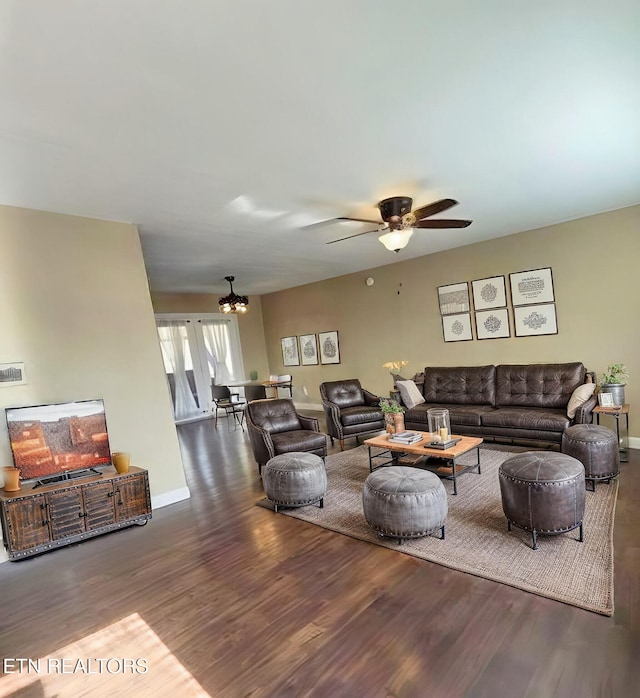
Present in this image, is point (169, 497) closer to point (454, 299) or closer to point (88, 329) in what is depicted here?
point (88, 329)

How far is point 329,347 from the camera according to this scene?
8367mm

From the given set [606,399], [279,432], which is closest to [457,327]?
[606,399]

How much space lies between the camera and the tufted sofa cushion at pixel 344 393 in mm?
5877

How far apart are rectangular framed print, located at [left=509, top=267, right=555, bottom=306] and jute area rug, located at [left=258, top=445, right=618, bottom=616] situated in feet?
8.53

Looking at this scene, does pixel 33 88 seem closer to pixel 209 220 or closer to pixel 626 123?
pixel 209 220

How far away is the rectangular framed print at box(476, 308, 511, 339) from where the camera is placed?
578cm

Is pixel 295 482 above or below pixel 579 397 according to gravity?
below

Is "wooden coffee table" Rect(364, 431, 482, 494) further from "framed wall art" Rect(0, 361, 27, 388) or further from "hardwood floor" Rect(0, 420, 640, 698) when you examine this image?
"framed wall art" Rect(0, 361, 27, 388)

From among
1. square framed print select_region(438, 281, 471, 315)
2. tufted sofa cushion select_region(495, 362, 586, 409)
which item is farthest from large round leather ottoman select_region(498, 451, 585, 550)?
square framed print select_region(438, 281, 471, 315)

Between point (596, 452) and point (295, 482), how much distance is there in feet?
8.35

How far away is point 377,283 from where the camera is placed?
7.30 meters

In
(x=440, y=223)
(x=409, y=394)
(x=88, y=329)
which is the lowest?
(x=409, y=394)

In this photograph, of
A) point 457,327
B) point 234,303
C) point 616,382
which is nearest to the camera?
point 616,382

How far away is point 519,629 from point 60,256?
4.17 metres
